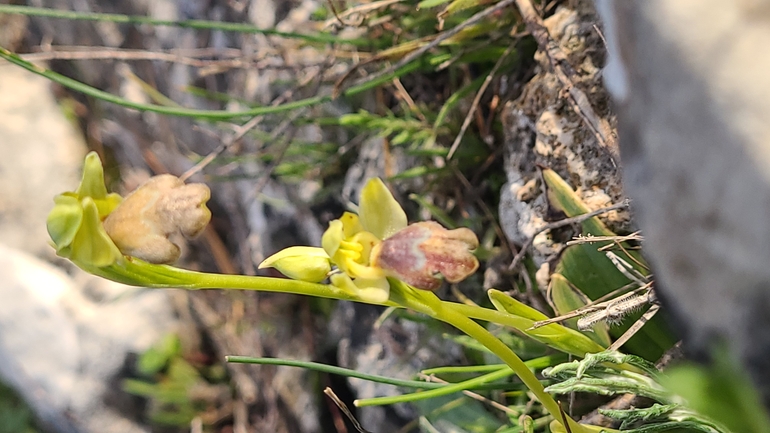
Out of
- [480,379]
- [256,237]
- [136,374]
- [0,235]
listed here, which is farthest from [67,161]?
[480,379]

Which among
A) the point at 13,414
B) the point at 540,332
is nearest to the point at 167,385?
the point at 13,414

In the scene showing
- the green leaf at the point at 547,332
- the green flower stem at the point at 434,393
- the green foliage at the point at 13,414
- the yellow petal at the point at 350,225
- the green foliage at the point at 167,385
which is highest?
the yellow petal at the point at 350,225

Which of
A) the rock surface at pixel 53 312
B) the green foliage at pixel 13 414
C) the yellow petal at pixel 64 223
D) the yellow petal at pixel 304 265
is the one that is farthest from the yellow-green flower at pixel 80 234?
the green foliage at pixel 13 414

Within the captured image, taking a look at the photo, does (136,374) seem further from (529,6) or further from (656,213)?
(656,213)

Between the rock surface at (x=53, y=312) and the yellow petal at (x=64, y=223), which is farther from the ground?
the yellow petal at (x=64, y=223)

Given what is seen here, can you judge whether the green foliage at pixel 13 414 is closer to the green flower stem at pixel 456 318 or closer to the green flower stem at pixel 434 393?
the green flower stem at pixel 434 393

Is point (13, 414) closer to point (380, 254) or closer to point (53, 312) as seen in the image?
point (53, 312)

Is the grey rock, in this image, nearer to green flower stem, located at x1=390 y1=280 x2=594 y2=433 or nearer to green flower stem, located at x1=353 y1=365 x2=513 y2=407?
green flower stem, located at x1=390 y1=280 x2=594 y2=433
